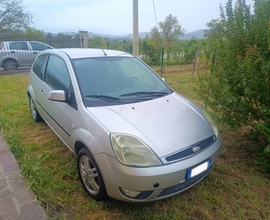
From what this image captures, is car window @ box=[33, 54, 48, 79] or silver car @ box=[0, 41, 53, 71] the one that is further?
silver car @ box=[0, 41, 53, 71]

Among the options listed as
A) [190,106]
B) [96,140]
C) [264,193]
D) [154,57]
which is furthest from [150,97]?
[154,57]

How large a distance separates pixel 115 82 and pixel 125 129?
98cm

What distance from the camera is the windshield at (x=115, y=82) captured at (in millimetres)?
2545

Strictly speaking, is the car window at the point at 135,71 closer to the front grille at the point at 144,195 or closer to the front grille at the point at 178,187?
the front grille at the point at 178,187

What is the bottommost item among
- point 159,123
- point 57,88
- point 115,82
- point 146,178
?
point 146,178

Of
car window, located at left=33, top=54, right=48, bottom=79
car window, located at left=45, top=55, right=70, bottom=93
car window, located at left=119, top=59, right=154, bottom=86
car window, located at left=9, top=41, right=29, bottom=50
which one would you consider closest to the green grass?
car window, located at left=45, top=55, right=70, bottom=93

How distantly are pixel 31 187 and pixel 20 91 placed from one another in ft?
18.5

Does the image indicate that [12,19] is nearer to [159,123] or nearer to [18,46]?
[18,46]

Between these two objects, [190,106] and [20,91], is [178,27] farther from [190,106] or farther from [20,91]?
[190,106]

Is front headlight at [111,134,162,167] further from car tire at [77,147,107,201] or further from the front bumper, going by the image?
car tire at [77,147,107,201]

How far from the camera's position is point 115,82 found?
112 inches

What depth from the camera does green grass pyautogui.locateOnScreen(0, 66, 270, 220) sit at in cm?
217

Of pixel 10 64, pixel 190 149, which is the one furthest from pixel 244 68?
pixel 10 64

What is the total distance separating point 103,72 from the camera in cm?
288
